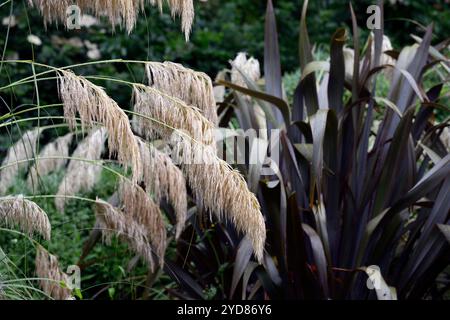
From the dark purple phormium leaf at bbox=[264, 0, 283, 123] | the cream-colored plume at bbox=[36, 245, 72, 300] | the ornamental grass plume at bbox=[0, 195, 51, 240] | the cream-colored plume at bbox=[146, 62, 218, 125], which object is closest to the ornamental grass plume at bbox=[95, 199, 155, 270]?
the cream-colored plume at bbox=[36, 245, 72, 300]

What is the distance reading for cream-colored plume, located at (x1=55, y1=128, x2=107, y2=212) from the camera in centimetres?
364

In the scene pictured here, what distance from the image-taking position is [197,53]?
704 cm

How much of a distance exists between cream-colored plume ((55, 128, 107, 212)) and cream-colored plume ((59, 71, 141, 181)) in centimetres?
133

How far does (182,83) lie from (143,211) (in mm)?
671

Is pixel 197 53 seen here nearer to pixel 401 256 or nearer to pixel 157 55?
pixel 157 55

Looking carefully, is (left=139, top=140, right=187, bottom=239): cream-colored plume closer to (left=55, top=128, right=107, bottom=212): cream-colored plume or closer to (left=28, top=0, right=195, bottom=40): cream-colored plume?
(left=28, top=0, right=195, bottom=40): cream-colored plume

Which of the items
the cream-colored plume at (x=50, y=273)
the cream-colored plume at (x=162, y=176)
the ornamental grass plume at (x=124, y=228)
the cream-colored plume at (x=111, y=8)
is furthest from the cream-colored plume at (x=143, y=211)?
the cream-colored plume at (x=111, y=8)

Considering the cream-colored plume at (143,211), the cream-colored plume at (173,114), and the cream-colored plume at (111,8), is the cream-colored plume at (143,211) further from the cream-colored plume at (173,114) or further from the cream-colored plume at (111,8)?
the cream-colored plume at (111,8)

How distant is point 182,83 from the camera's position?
252 cm

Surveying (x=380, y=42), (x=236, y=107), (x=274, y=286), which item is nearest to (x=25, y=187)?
(x=236, y=107)
